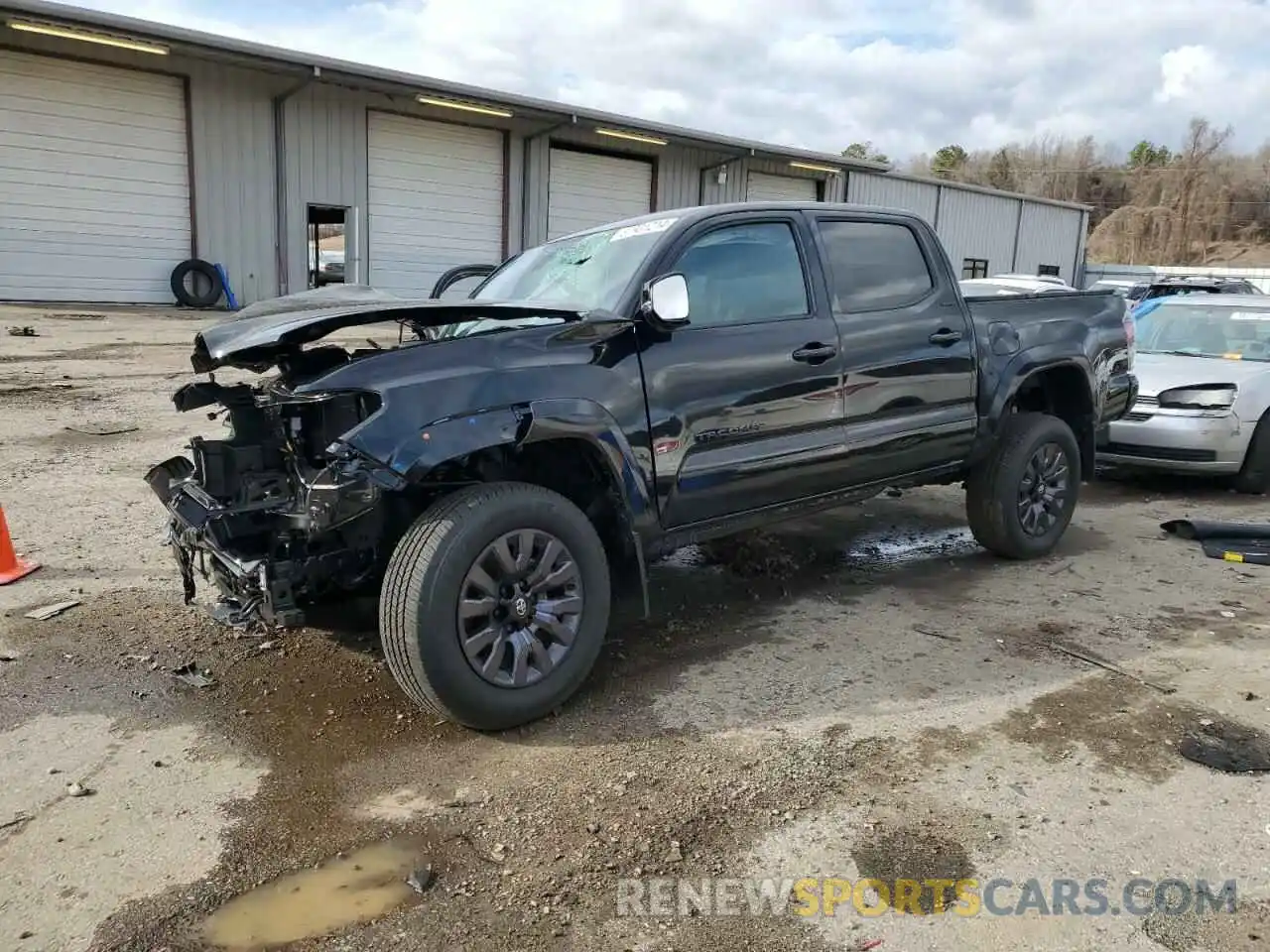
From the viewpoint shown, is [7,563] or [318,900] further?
[7,563]

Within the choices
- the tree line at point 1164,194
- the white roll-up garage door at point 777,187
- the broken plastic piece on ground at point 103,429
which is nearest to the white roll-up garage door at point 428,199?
the white roll-up garage door at point 777,187

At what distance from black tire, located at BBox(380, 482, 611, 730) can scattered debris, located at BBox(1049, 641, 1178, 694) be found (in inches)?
89.0

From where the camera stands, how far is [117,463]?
7.12 metres

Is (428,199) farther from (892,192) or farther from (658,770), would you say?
(658,770)

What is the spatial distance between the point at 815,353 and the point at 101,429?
21.2 feet

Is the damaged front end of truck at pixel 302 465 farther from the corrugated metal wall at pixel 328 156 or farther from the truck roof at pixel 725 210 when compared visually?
the corrugated metal wall at pixel 328 156

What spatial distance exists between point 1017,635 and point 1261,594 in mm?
1761

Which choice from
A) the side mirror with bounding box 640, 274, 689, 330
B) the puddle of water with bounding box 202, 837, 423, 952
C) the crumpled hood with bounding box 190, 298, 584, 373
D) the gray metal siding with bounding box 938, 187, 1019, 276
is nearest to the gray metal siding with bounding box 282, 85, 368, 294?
the crumpled hood with bounding box 190, 298, 584, 373

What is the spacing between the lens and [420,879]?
8.61 feet

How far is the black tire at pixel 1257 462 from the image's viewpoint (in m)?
7.62

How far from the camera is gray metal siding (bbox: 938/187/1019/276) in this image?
29.0 metres

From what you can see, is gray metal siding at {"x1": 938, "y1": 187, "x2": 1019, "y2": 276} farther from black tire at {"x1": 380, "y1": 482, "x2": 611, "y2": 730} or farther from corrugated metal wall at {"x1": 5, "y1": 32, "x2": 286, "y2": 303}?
black tire at {"x1": 380, "y1": 482, "x2": 611, "y2": 730}

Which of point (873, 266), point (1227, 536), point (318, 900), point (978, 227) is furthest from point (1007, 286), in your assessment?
point (978, 227)

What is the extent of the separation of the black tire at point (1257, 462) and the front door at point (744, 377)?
197 inches
